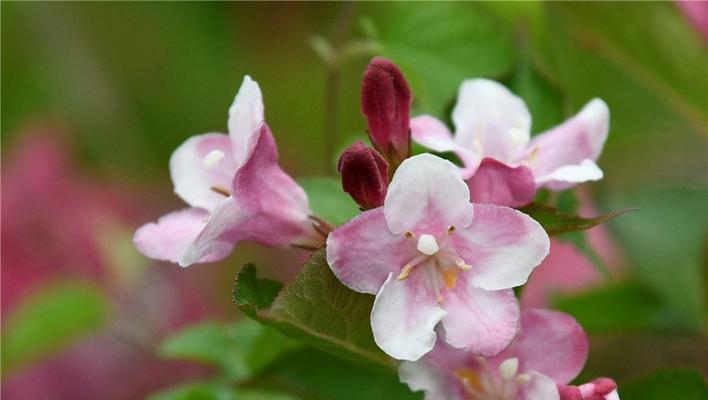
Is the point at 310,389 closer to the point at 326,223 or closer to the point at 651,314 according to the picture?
the point at 326,223

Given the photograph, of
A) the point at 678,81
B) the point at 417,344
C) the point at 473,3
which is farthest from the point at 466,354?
the point at 678,81

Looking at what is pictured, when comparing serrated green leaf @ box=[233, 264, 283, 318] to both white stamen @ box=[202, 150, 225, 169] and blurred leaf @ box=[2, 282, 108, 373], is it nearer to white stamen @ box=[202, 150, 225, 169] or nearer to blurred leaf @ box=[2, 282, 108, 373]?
white stamen @ box=[202, 150, 225, 169]

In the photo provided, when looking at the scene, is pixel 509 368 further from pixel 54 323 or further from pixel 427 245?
pixel 54 323

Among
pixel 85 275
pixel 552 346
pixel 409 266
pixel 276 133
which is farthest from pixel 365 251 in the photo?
pixel 276 133

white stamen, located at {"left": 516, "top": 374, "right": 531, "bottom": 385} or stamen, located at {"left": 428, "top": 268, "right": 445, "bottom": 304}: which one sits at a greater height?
stamen, located at {"left": 428, "top": 268, "right": 445, "bottom": 304}

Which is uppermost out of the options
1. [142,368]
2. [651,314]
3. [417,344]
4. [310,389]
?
[417,344]

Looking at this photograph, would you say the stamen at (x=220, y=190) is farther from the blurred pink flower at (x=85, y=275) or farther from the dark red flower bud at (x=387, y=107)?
the blurred pink flower at (x=85, y=275)

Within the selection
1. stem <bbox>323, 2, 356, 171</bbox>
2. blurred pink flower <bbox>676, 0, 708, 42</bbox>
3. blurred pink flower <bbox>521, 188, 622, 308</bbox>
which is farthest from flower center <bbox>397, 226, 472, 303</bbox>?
blurred pink flower <bbox>521, 188, 622, 308</bbox>

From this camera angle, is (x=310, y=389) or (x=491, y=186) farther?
(x=310, y=389)
